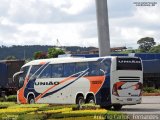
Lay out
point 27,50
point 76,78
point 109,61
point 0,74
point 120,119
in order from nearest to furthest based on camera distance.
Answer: point 120,119 < point 109,61 < point 76,78 < point 0,74 < point 27,50

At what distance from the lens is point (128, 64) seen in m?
24.4

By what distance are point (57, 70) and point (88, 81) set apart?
273 cm

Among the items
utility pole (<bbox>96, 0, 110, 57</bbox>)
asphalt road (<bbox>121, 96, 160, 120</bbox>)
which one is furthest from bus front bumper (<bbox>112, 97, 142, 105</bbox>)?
utility pole (<bbox>96, 0, 110, 57</bbox>)

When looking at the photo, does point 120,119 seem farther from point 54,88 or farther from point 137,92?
point 54,88

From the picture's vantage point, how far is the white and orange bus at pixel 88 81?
2378 cm

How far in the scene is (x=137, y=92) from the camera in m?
24.6

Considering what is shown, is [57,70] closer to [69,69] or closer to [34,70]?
[69,69]

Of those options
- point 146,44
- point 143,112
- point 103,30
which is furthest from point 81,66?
point 146,44

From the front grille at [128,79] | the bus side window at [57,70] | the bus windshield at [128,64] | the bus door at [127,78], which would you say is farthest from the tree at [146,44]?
the front grille at [128,79]

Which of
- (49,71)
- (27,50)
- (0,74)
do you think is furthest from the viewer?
(27,50)

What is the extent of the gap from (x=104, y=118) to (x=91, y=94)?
38.8 ft

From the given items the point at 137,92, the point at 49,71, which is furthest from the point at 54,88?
the point at 137,92

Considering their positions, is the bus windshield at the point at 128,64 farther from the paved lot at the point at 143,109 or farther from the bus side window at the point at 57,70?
the bus side window at the point at 57,70

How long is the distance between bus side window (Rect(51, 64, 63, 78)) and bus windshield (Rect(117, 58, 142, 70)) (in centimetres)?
399
